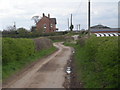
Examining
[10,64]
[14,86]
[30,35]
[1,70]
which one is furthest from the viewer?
[30,35]

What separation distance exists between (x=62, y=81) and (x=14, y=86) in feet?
7.85

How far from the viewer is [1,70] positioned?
14156 millimetres

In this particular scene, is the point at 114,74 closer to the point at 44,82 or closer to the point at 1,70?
the point at 44,82

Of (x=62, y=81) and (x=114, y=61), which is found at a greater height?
(x=114, y=61)

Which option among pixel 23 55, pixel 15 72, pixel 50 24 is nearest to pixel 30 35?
pixel 50 24

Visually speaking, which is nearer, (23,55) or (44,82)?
(44,82)

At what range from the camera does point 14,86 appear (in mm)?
11117

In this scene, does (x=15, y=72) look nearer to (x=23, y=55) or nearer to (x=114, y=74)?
(x=23, y=55)

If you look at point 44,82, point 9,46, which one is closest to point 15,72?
point 9,46

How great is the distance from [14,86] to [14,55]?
22.2 feet

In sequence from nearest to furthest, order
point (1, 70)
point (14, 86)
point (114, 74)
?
point (114, 74) → point (14, 86) → point (1, 70)

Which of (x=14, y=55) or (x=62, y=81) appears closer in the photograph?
(x=62, y=81)

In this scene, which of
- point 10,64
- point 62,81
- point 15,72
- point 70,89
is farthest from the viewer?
point 10,64

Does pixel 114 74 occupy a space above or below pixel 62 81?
above
